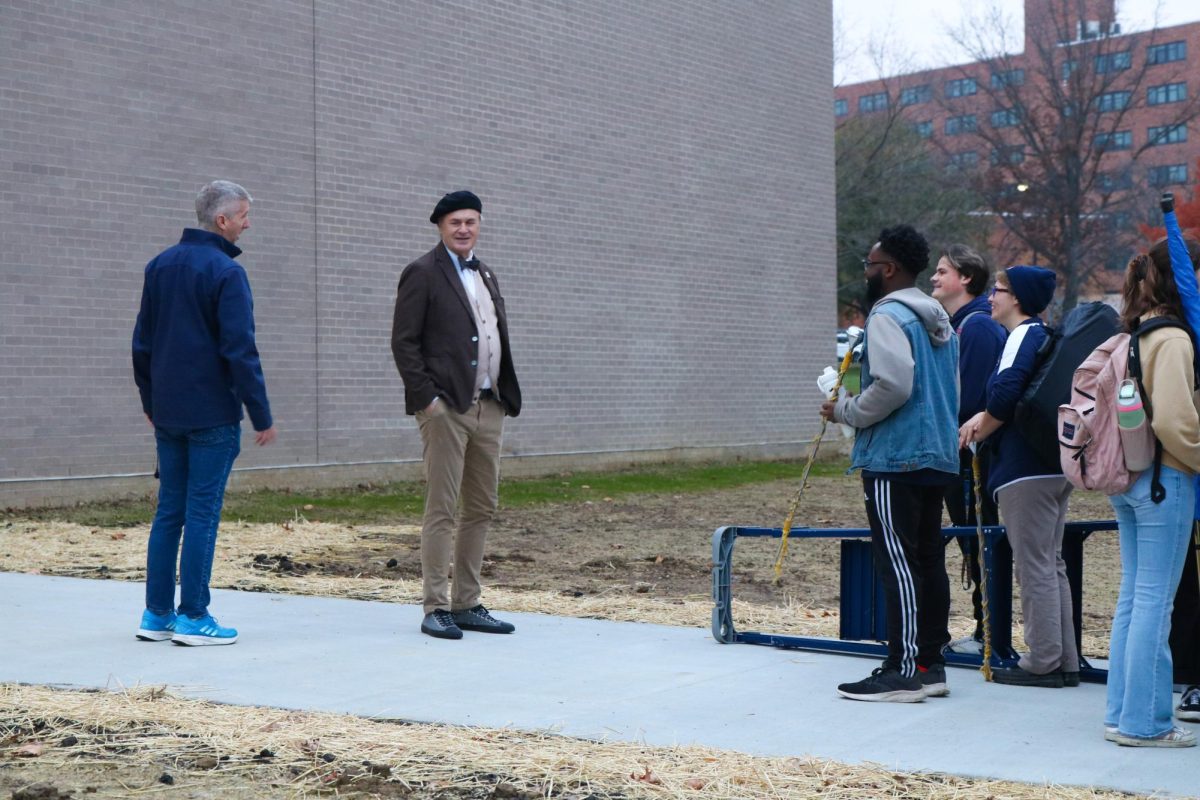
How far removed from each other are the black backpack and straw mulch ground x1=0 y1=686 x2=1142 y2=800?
2017 mm

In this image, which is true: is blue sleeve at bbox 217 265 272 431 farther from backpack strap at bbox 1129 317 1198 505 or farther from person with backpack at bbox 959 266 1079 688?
backpack strap at bbox 1129 317 1198 505

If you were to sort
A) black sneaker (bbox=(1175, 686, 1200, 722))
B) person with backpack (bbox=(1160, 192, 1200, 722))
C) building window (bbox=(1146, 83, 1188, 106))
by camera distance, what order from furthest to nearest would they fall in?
building window (bbox=(1146, 83, 1188, 106))
black sneaker (bbox=(1175, 686, 1200, 722))
person with backpack (bbox=(1160, 192, 1200, 722))

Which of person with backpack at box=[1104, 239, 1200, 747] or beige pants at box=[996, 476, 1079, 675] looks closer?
person with backpack at box=[1104, 239, 1200, 747]

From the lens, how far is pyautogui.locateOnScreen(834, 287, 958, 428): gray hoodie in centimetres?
577

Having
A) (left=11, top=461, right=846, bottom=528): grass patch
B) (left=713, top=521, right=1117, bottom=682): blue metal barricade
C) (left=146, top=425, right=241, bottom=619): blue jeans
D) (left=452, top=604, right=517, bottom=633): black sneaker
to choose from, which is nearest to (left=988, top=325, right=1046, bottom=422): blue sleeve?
(left=713, top=521, right=1117, bottom=682): blue metal barricade

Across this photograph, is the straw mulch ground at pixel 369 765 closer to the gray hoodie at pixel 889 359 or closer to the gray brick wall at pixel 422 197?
the gray hoodie at pixel 889 359

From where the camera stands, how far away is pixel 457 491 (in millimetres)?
7355

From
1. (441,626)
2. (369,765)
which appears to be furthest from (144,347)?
(369,765)

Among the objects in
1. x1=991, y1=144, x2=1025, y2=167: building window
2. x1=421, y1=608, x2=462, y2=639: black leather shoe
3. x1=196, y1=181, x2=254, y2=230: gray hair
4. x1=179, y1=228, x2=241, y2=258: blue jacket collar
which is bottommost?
x1=421, y1=608, x2=462, y2=639: black leather shoe

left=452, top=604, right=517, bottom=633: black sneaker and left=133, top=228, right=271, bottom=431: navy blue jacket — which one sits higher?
left=133, top=228, right=271, bottom=431: navy blue jacket

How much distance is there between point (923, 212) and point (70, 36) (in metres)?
31.5

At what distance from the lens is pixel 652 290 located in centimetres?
2189

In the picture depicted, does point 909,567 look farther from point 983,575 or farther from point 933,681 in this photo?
point 983,575

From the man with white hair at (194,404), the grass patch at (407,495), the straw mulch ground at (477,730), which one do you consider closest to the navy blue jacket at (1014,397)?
the straw mulch ground at (477,730)
